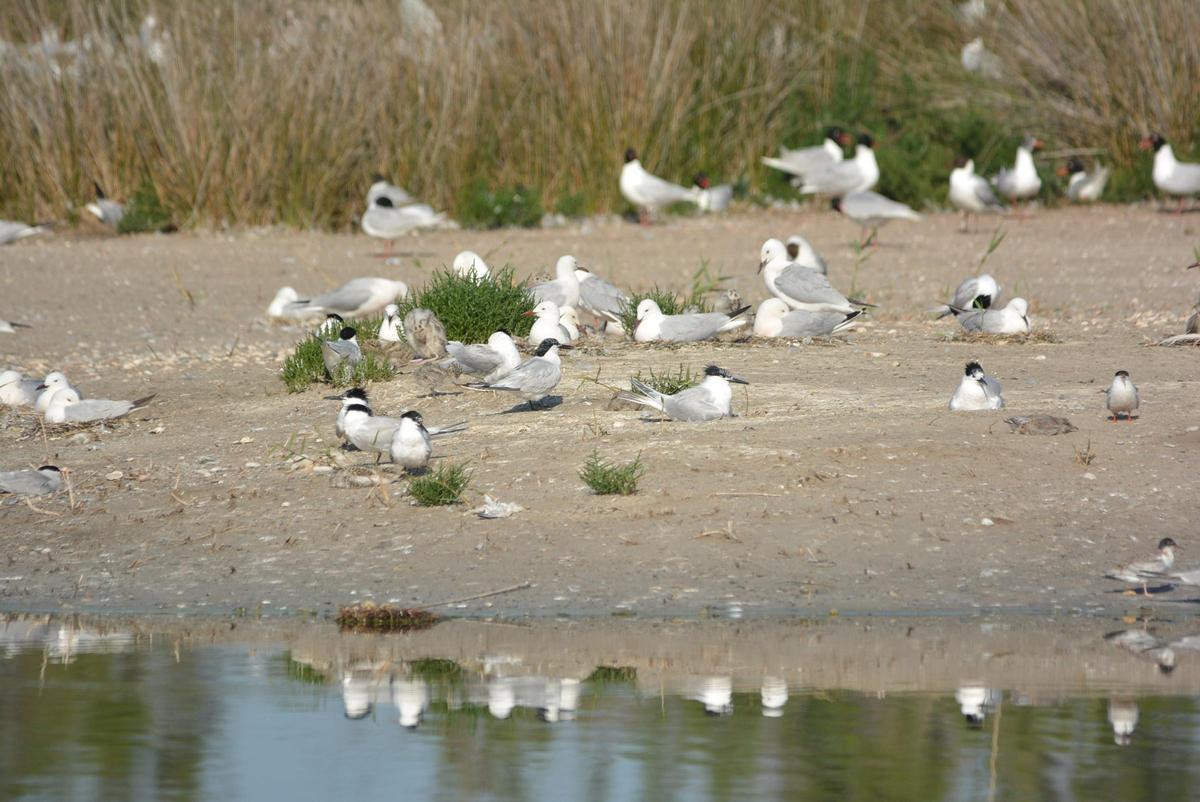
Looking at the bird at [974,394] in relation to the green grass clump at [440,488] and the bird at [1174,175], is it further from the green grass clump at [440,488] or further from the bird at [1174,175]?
the bird at [1174,175]

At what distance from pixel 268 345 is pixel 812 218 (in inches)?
322

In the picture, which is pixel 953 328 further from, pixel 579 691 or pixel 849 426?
pixel 579 691

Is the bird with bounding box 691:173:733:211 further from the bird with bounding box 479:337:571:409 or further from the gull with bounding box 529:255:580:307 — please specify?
the bird with bounding box 479:337:571:409

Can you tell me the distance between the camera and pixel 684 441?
8445 millimetres

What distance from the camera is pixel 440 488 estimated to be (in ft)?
25.5

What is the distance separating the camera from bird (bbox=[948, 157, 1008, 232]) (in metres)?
18.3

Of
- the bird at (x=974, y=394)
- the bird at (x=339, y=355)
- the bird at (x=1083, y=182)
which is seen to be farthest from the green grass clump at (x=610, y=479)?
the bird at (x=1083, y=182)

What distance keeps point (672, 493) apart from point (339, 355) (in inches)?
117

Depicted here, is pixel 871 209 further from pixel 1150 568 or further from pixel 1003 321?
pixel 1150 568

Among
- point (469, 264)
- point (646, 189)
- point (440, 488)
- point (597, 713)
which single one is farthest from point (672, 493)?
point (646, 189)

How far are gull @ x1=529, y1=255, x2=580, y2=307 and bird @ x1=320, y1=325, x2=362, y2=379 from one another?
64.4 inches

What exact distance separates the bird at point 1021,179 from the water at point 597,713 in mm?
13056

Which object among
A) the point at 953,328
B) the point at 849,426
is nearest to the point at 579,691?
the point at 849,426

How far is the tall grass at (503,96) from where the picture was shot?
17.8 m
